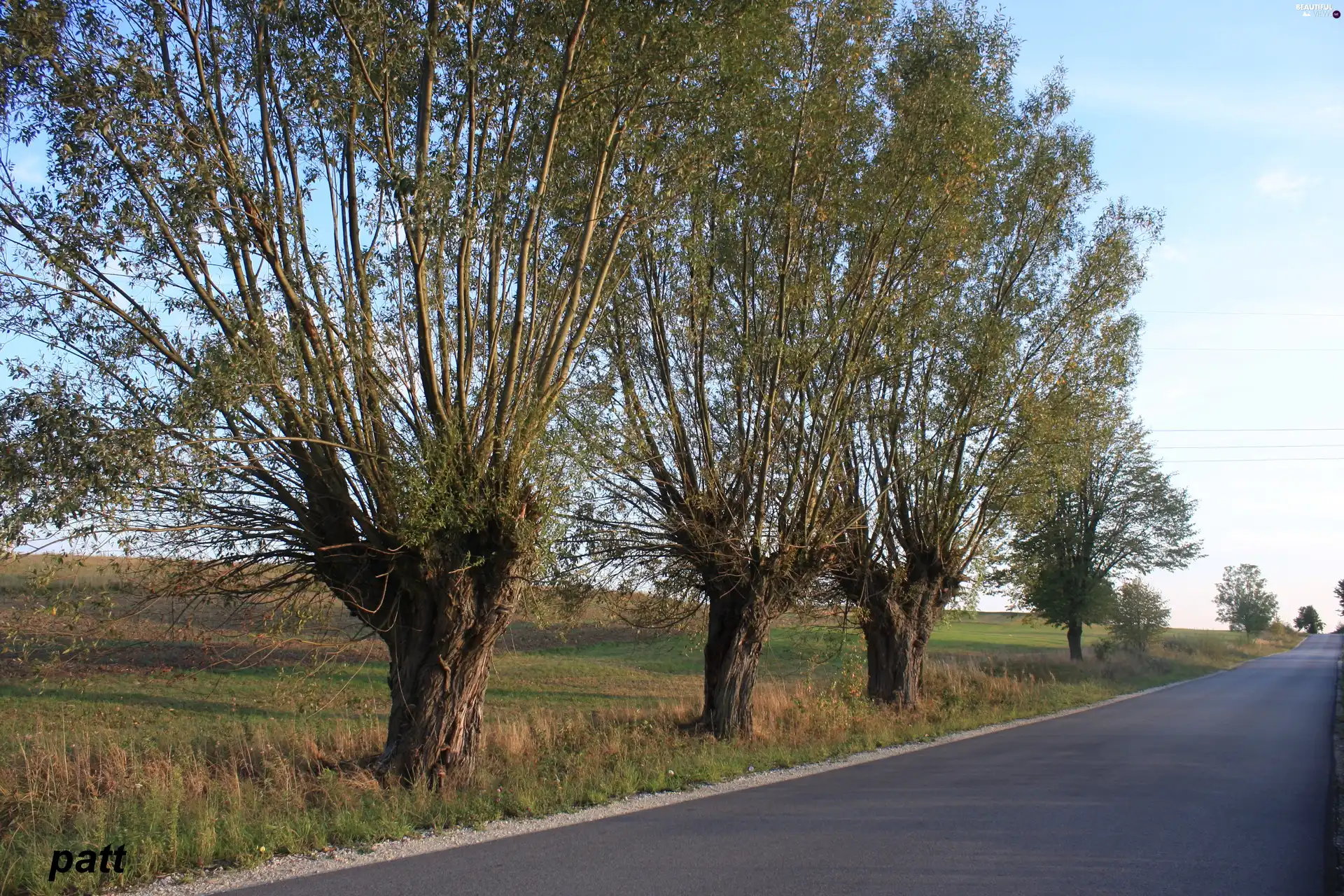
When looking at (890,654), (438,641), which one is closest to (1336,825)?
(438,641)

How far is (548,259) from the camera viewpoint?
12398 mm

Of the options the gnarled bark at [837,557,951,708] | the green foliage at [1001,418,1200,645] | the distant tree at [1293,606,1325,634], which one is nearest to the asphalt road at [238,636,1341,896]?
the gnarled bark at [837,557,951,708]

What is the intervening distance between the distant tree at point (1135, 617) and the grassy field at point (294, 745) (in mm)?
20164

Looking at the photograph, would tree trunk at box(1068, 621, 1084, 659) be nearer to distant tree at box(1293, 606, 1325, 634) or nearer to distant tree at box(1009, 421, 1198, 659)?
distant tree at box(1009, 421, 1198, 659)

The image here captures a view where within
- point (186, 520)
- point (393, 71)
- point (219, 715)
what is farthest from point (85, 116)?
point (219, 715)

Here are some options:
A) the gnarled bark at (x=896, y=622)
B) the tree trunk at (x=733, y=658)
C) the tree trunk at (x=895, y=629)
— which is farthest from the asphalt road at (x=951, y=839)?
the tree trunk at (x=895, y=629)

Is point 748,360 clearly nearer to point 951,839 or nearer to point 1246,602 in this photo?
point 951,839

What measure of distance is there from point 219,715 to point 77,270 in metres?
14.5

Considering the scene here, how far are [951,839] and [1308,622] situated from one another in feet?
538

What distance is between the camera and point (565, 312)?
37.6 feet

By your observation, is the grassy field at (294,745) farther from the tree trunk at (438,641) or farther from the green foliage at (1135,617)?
the green foliage at (1135,617)

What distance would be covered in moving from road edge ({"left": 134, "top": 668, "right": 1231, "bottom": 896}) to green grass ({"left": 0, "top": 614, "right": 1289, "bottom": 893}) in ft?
0.61

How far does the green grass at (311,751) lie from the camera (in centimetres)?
760

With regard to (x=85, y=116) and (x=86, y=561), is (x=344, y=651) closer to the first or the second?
(x=86, y=561)
